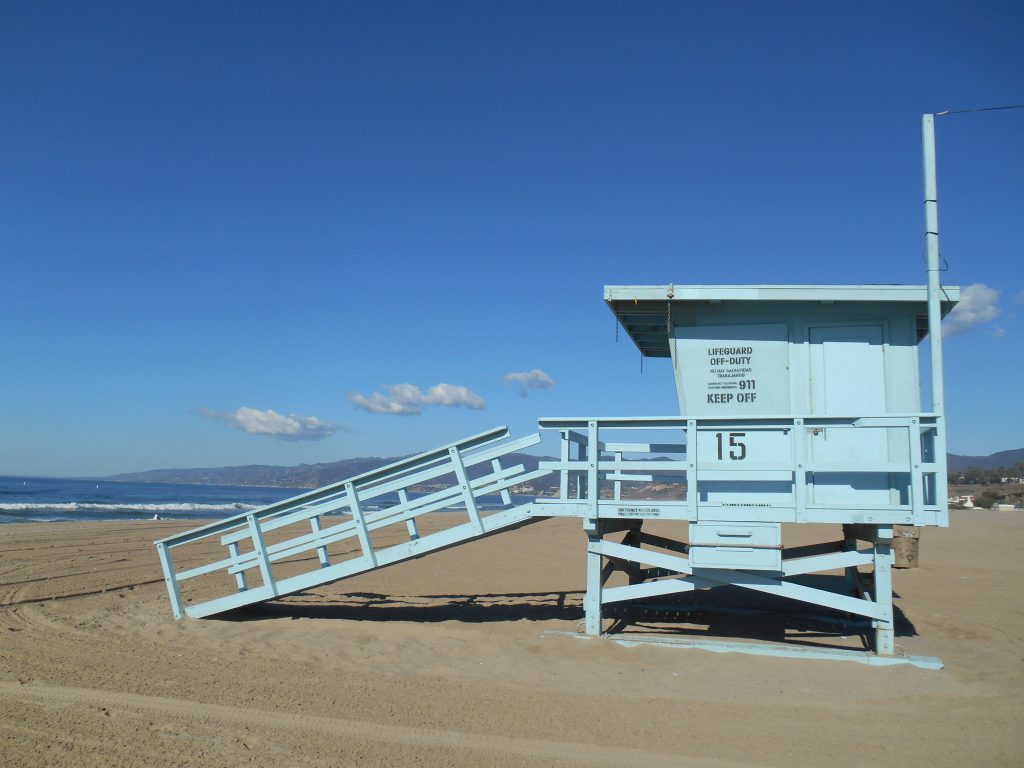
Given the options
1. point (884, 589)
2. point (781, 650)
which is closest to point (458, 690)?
point (781, 650)

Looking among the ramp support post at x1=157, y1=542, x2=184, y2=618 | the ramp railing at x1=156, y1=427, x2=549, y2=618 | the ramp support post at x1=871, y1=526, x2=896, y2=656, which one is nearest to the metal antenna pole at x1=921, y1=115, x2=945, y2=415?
the ramp support post at x1=871, y1=526, x2=896, y2=656

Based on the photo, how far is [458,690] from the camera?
6125mm

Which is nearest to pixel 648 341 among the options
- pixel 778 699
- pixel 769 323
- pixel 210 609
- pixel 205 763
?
pixel 769 323

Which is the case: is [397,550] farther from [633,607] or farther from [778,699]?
[778,699]

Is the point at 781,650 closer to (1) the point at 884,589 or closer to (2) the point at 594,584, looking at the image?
(1) the point at 884,589

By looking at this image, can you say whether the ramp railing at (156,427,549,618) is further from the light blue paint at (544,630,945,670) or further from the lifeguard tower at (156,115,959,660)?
the light blue paint at (544,630,945,670)

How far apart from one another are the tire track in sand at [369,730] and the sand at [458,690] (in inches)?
0.8

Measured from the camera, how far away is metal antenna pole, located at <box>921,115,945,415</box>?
739 cm

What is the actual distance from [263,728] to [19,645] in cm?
383

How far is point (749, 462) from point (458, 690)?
13.1 ft

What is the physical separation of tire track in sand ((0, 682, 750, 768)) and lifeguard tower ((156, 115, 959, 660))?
→ 273 cm

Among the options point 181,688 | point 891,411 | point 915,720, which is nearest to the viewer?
point 915,720

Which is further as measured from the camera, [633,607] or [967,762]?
[633,607]

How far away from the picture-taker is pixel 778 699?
595cm
